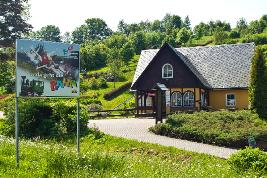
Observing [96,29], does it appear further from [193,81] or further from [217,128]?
[217,128]

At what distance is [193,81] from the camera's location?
4003 cm

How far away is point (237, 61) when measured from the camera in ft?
138

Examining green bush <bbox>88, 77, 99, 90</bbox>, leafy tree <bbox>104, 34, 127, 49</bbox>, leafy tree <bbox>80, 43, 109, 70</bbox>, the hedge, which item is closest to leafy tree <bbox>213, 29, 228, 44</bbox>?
leafy tree <bbox>104, 34, 127, 49</bbox>

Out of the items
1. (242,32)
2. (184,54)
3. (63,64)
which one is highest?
(242,32)

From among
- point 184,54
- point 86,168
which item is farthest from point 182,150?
point 184,54

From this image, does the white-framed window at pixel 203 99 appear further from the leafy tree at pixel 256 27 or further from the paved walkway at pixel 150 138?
the leafy tree at pixel 256 27

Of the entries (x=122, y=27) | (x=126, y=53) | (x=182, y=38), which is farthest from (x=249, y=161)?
(x=122, y=27)

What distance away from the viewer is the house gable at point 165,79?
40250 mm

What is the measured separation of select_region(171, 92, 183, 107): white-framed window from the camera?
4106cm

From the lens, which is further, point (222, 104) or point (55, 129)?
point (222, 104)

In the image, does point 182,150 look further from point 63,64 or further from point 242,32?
point 242,32

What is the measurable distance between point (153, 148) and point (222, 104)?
72.4ft

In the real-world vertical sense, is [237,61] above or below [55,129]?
above

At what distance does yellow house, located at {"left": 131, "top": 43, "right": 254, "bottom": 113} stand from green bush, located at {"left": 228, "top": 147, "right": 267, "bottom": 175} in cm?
2535
